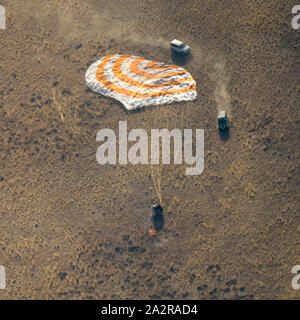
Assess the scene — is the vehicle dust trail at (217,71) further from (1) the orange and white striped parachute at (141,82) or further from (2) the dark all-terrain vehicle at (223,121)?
(1) the orange and white striped parachute at (141,82)

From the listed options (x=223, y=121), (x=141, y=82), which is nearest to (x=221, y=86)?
(x=223, y=121)

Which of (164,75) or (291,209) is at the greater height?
(164,75)

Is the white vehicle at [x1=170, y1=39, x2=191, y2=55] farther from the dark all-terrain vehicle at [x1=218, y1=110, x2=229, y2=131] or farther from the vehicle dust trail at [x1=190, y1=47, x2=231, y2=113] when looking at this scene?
the dark all-terrain vehicle at [x1=218, y1=110, x2=229, y2=131]

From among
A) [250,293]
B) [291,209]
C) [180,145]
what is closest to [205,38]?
[180,145]

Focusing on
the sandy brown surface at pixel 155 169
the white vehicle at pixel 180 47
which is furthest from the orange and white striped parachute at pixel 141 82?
the white vehicle at pixel 180 47

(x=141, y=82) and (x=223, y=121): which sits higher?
(x=141, y=82)

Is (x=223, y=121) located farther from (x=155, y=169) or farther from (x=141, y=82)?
(x=141, y=82)
